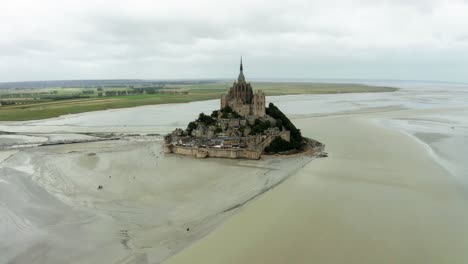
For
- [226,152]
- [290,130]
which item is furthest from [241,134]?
[290,130]

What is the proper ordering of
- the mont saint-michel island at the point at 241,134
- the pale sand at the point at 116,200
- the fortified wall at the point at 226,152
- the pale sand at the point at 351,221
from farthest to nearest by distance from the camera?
the mont saint-michel island at the point at 241,134 < the fortified wall at the point at 226,152 < the pale sand at the point at 116,200 < the pale sand at the point at 351,221

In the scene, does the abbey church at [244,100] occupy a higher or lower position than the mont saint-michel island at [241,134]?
higher

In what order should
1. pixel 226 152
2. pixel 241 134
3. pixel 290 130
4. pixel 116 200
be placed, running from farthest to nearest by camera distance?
pixel 290 130 → pixel 241 134 → pixel 226 152 → pixel 116 200

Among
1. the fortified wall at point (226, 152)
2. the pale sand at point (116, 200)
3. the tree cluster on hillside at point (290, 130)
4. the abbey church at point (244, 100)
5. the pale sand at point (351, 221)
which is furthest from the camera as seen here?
the abbey church at point (244, 100)

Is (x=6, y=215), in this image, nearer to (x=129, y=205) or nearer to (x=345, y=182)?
(x=129, y=205)

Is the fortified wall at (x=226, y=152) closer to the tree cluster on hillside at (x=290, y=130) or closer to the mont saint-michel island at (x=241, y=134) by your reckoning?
the mont saint-michel island at (x=241, y=134)

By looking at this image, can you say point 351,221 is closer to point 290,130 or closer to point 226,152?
point 226,152

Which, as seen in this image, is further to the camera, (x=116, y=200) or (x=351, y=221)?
(x=116, y=200)

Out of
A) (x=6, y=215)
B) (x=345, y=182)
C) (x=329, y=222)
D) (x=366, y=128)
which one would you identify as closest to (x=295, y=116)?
(x=366, y=128)

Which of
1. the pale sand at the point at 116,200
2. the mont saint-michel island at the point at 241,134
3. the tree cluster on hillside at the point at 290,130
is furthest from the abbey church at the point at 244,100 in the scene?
the pale sand at the point at 116,200

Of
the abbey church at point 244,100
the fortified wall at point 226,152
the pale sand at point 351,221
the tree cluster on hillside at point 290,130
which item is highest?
the abbey church at point 244,100
